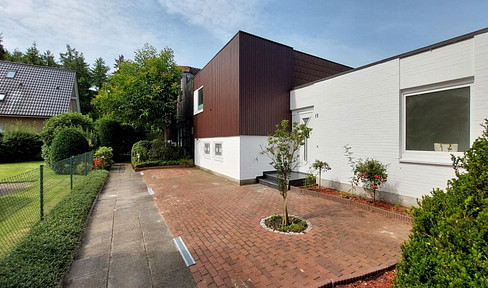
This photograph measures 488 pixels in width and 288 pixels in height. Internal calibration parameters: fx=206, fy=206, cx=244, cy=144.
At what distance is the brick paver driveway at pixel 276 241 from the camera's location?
8.97ft

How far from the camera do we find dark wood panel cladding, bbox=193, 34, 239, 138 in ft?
28.5

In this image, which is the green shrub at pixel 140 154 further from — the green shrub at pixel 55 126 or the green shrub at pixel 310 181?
the green shrub at pixel 310 181

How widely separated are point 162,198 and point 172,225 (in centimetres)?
241

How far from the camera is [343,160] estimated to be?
22.3 ft

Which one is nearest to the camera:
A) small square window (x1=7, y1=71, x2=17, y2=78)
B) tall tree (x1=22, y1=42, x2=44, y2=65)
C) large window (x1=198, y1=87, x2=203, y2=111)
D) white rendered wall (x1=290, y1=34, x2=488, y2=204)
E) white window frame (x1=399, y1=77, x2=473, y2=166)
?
white rendered wall (x1=290, y1=34, x2=488, y2=204)

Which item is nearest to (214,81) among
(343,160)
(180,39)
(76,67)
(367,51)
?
(180,39)

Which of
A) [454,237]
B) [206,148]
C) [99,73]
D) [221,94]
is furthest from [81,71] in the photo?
[454,237]

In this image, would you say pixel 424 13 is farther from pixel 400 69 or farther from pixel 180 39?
pixel 180 39

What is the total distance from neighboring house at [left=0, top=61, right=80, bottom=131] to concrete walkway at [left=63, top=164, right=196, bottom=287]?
1839 centimetres

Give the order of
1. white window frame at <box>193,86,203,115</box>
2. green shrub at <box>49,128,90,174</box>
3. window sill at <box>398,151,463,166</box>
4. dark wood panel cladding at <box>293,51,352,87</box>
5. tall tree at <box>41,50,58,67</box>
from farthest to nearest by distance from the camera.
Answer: tall tree at <box>41,50,58,67</box>
white window frame at <box>193,86,203,115</box>
green shrub at <box>49,128,90,174</box>
dark wood panel cladding at <box>293,51,352,87</box>
window sill at <box>398,151,463,166</box>

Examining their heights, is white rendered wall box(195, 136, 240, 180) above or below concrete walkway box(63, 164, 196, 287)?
above

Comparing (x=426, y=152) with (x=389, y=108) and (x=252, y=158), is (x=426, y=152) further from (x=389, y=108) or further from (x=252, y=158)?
(x=252, y=158)

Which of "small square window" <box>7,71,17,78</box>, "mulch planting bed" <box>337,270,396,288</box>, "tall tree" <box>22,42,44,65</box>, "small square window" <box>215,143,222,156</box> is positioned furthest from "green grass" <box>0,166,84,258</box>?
"tall tree" <box>22,42,44,65</box>

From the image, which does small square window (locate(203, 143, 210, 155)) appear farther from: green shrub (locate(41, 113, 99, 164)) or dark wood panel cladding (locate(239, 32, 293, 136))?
green shrub (locate(41, 113, 99, 164))
